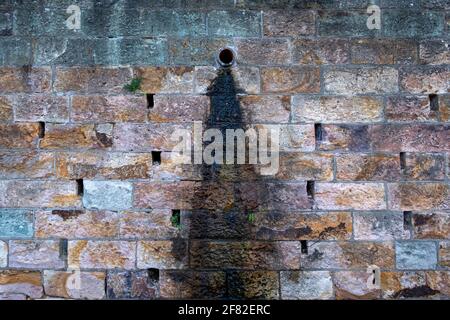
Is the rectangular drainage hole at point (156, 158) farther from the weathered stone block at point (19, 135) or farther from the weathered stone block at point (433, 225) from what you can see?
the weathered stone block at point (433, 225)

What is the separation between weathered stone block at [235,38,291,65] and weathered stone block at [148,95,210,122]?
1.47 ft

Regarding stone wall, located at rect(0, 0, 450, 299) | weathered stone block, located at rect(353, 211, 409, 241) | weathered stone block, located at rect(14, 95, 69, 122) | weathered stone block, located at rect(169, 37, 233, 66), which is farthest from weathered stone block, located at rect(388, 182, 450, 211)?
weathered stone block, located at rect(14, 95, 69, 122)

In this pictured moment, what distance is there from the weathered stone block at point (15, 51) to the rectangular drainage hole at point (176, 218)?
1591 millimetres

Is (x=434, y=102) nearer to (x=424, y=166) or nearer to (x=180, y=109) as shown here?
(x=424, y=166)

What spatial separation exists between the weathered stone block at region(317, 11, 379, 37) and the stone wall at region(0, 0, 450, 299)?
0.01 meters

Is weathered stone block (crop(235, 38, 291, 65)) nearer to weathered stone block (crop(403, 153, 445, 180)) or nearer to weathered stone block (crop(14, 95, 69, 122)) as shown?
weathered stone block (crop(403, 153, 445, 180))

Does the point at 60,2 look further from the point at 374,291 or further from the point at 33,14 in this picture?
the point at 374,291

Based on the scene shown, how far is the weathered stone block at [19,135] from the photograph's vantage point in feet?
13.3

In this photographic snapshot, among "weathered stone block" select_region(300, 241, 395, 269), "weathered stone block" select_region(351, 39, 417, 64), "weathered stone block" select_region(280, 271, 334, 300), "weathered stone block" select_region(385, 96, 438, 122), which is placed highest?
"weathered stone block" select_region(351, 39, 417, 64)

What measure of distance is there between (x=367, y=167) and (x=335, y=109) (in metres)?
0.49

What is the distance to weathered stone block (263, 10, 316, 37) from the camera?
4.05 metres

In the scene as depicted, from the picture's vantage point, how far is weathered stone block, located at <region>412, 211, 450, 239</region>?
158 inches

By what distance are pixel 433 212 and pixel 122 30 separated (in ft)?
8.85

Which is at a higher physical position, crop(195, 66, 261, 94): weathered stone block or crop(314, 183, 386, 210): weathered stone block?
crop(195, 66, 261, 94): weathered stone block
